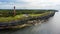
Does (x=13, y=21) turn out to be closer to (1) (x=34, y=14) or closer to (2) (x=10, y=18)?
(2) (x=10, y=18)

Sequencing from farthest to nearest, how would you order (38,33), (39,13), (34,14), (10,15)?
1. (39,13)
2. (34,14)
3. (10,15)
4. (38,33)

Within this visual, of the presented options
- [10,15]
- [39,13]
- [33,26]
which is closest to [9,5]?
[10,15]

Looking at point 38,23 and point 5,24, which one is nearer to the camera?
point 5,24

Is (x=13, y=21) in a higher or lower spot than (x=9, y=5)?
lower

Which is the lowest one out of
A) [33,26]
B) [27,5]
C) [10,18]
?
[33,26]

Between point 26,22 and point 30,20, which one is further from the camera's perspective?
point 30,20

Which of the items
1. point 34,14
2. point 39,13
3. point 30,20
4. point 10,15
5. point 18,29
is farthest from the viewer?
point 39,13

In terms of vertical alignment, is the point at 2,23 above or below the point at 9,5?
below

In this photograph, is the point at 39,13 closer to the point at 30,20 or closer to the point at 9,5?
A: the point at 30,20

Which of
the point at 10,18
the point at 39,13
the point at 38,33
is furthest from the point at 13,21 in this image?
the point at 39,13
